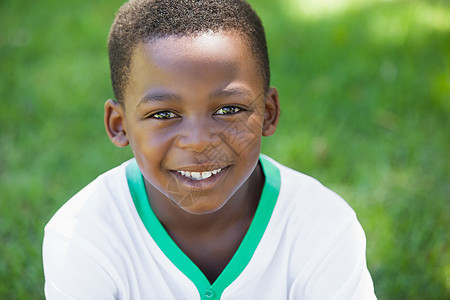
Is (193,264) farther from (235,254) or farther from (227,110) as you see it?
(227,110)

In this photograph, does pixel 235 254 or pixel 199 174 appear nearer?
pixel 199 174

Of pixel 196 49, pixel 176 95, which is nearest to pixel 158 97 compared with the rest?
pixel 176 95

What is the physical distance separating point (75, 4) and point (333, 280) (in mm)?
3429

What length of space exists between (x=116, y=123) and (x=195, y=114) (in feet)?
1.34

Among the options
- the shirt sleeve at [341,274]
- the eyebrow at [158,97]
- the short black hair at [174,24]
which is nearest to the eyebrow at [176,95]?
the eyebrow at [158,97]

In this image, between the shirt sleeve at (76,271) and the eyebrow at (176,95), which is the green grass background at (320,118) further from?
the eyebrow at (176,95)

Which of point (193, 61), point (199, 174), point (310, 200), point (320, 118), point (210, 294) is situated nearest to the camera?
point (193, 61)

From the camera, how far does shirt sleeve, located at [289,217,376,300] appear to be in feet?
5.52

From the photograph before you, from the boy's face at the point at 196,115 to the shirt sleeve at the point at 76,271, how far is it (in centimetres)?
29

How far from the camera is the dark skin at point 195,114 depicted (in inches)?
59.5

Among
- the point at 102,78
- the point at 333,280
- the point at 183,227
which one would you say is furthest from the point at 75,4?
the point at 333,280

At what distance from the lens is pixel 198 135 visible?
152 centimetres

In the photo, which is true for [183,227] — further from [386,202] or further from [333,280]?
[386,202]

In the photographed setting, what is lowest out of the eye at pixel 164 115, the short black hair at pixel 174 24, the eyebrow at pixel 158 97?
the eye at pixel 164 115
